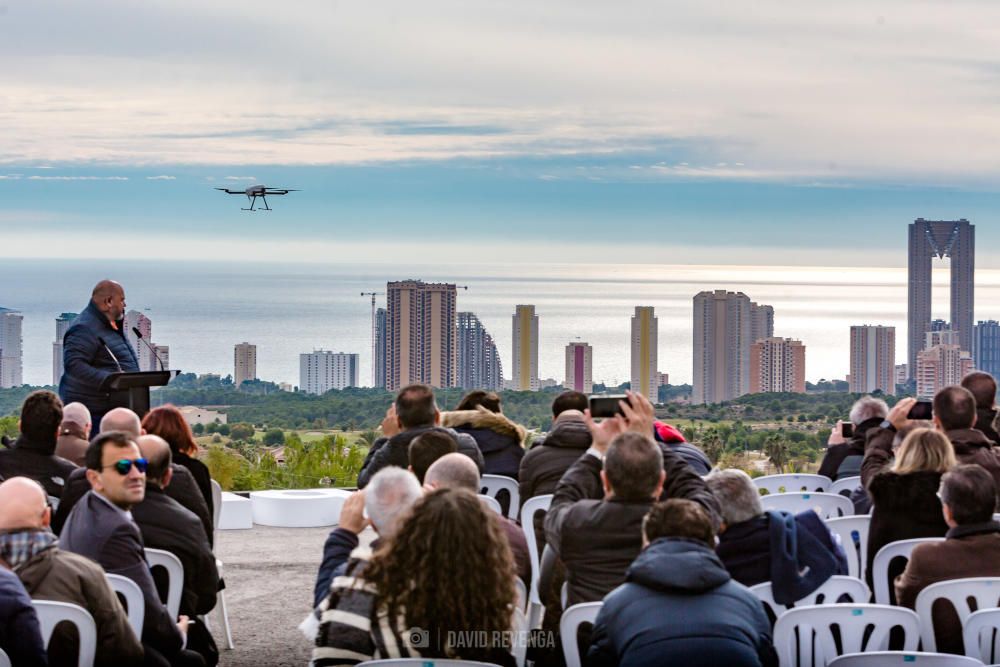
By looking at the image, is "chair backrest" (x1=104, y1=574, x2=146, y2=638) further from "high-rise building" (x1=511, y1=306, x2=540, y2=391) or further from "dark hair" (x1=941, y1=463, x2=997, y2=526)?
"high-rise building" (x1=511, y1=306, x2=540, y2=391)

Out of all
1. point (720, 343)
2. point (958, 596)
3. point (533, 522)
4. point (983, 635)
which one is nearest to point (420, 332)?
point (720, 343)

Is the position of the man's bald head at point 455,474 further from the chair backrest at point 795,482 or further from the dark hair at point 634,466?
the chair backrest at point 795,482

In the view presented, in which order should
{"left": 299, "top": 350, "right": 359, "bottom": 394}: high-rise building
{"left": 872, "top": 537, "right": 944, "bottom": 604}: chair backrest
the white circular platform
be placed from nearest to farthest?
{"left": 872, "top": 537, "right": 944, "bottom": 604}: chair backrest, the white circular platform, {"left": 299, "top": 350, "right": 359, "bottom": 394}: high-rise building

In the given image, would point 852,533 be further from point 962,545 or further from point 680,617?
point 680,617

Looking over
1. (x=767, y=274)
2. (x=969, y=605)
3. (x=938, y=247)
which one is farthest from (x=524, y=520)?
(x=767, y=274)

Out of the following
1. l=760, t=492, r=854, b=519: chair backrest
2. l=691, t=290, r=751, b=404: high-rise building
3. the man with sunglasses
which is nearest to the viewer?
the man with sunglasses

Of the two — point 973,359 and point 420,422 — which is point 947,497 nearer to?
point 420,422

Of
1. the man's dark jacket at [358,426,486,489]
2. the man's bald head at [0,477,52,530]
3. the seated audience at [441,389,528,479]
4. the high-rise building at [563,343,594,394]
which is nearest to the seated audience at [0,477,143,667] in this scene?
the man's bald head at [0,477,52,530]
